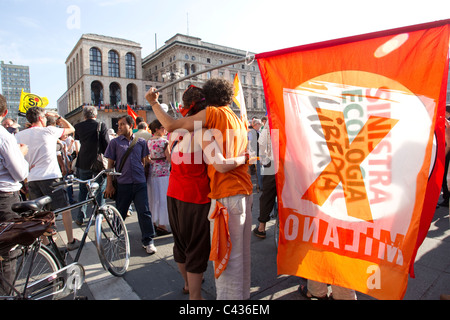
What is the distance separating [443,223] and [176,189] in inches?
187

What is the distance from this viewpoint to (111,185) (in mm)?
3711

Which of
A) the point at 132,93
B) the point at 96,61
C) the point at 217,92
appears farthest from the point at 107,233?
the point at 132,93

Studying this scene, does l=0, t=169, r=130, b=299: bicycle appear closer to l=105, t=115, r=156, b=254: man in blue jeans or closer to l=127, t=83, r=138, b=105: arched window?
l=105, t=115, r=156, b=254: man in blue jeans

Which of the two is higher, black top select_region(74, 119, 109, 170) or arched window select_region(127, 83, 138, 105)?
arched window select_region(127, 83, 138, 105)

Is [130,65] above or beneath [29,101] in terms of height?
above

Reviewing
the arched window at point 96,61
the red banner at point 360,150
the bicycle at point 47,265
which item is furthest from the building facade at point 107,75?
the red banner at point 360,150

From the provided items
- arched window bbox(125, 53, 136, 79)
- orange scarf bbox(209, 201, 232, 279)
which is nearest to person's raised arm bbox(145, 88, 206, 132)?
orange scarf bbox(209, 201, 232, 279)

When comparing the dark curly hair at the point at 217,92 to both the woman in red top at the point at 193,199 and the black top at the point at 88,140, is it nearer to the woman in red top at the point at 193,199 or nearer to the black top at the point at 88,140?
the woman in red top at the point at 193,199

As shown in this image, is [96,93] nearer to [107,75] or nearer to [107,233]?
[107,75]

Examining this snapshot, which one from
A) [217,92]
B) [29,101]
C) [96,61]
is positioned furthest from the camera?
[96,61]

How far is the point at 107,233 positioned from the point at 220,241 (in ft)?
6.15

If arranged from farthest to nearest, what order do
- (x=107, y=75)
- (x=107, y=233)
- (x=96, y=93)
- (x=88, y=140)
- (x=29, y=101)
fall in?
(x=96, y=93), (x=107, y=75), (x=29, y=101), (x=88, y=140), (x=107, y=233)

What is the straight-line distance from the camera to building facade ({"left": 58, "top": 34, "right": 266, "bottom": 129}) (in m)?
50.7

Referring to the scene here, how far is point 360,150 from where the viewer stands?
179 centimetres
